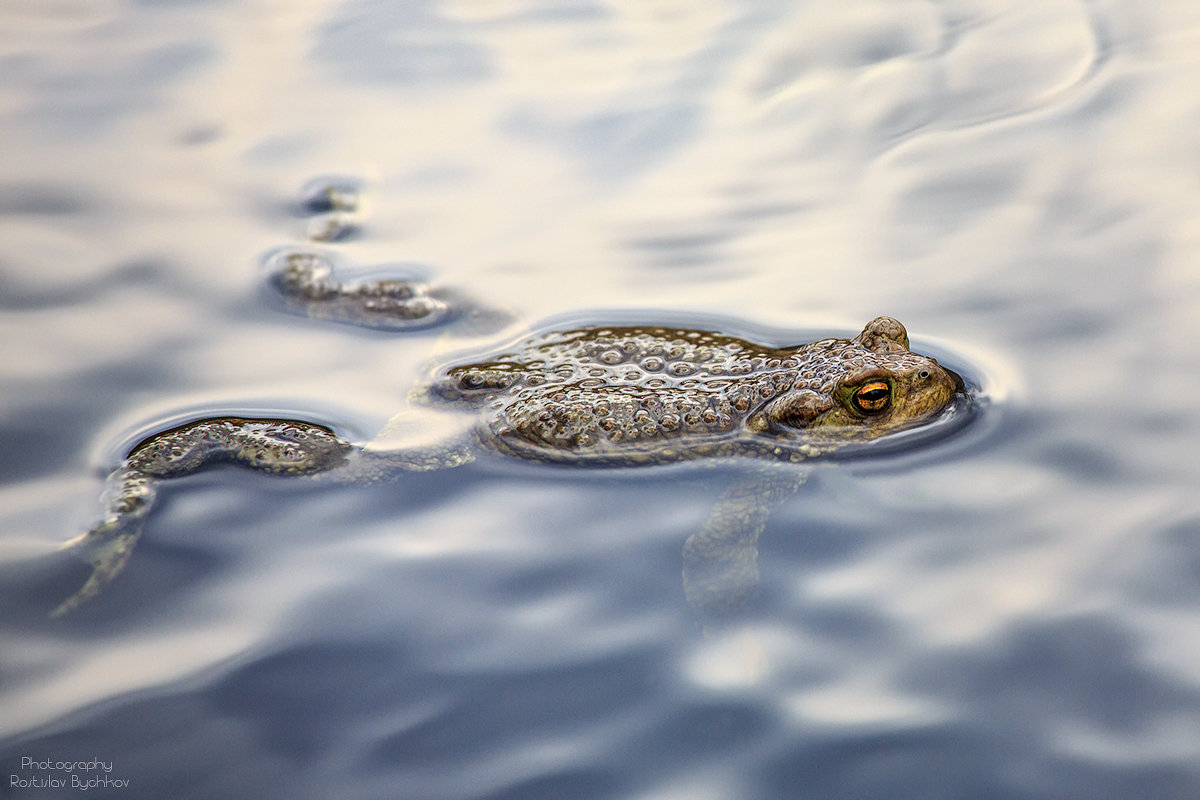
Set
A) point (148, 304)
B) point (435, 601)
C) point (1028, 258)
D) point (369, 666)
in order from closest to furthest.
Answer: point (369, 666), point (435, 601), point (1028, 258), point (148, 304)

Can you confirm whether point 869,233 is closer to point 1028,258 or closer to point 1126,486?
point 1028,258

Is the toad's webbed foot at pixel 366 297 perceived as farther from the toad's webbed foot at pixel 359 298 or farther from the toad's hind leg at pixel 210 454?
the toad's hind leg at pixel 210 454

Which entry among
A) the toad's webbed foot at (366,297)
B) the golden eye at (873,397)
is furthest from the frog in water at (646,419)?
the toad's webbed foot at (366,297)

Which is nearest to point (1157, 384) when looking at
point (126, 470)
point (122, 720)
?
point (122, 720)

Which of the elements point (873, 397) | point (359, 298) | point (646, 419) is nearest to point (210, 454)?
point (359, 298)

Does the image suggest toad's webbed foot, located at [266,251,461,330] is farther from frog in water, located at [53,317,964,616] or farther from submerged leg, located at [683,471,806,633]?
submerged leg, located at [683,471,806,633]

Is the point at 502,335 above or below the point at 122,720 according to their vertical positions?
above

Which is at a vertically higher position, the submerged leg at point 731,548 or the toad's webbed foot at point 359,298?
the toad's webbed foot at point 359,298
